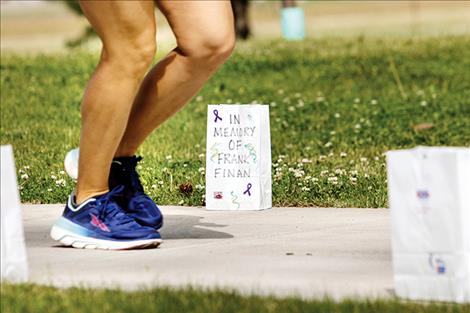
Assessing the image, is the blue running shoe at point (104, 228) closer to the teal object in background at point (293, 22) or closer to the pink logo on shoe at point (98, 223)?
the pink logo on shoe at point (98, 223)

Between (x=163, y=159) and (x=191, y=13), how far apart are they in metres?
3.91

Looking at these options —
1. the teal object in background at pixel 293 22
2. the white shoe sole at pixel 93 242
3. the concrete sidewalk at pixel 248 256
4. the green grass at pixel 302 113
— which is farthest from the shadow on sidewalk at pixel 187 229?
the teal object in background at pixel 293 22

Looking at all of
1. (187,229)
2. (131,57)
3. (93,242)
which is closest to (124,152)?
(93,242)

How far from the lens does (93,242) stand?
20.0 ft

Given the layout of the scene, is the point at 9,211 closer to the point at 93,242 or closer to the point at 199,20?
the point at 93,242

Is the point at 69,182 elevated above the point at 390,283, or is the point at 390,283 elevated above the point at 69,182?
the point at 69,182

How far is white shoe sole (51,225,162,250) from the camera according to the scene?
6.05 meters

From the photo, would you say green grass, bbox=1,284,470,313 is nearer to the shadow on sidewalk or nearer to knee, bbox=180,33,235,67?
knee, bbox=180,33,235,67

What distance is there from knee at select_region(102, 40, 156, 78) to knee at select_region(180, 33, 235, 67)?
209mm

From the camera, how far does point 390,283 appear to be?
520 cm

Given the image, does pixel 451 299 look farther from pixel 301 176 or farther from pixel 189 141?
pixel 189 141

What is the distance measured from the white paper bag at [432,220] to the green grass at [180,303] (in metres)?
0.08

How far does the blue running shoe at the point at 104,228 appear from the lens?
605cm

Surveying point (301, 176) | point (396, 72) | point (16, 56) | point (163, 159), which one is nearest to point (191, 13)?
point (301, 176)
